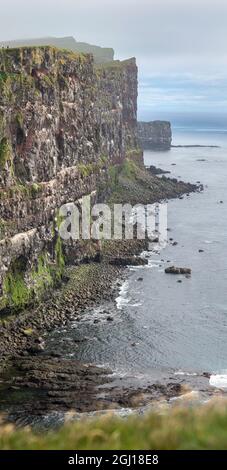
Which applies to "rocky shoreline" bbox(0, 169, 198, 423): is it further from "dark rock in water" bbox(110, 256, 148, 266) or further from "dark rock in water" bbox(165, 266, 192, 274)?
"dark rock in water" bbox(165, 266, 192, 274)

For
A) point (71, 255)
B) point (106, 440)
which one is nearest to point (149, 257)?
point (71, 255)

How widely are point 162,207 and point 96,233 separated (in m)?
46.7

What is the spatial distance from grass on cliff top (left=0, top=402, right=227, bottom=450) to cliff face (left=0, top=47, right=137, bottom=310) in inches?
2058

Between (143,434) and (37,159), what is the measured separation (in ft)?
210

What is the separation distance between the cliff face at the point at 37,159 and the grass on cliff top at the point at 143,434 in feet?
171

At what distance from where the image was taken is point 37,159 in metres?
75.2

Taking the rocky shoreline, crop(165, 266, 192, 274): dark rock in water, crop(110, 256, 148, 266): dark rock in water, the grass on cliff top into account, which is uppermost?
the grass on cliff top

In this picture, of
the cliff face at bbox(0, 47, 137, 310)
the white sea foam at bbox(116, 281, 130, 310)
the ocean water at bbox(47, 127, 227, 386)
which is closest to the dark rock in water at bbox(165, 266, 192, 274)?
the ocean water at bbox(47, 127, 227, 386)

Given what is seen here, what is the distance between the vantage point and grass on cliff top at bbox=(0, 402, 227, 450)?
1237cm

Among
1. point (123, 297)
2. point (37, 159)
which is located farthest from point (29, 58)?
point (123, 297)

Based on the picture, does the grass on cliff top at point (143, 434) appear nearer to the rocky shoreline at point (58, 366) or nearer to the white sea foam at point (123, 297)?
the rocky shoreline at point (58, 366)

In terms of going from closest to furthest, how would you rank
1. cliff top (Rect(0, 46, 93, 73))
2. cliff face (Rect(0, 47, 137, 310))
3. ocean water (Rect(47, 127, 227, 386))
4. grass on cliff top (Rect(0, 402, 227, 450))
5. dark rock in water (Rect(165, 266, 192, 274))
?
grass on cliff top (Rect(0, 402, 227, 450)) < ocean water (Rect(47, 127, 227, 386)) < cliff face (Rect(0, 47, 137, 310)) < cliff top (Rect(0, 46, 93, 73)) < dark rock in water (Rect(165, 266, 192, 274))

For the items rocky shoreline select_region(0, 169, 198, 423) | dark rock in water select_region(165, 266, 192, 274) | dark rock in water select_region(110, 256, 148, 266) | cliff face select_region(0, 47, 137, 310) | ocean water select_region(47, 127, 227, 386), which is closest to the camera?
rocky shoreline select_region(0, 169, 198, 423)

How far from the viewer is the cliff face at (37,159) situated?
2675 inches
